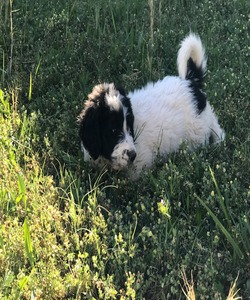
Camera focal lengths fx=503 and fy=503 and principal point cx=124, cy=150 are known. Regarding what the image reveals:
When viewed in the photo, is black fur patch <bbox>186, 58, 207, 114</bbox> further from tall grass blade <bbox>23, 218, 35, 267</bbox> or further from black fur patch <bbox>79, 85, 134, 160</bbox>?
tall grass blade <bbox>23, 218, 35, 267</bbox>

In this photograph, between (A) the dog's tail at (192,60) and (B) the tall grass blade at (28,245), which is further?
(A) the dog's tail at (192,60)

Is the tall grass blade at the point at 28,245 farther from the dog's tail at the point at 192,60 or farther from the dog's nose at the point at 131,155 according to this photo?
the dog's tail at the point at 192,60

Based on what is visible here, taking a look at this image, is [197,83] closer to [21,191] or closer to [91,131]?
[91,131]

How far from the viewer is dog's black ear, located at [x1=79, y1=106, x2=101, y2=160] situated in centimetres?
342

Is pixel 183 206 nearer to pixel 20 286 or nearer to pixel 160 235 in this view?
pixel 160 235

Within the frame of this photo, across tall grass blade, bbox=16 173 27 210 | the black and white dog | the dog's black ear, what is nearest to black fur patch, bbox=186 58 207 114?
the black and white dog

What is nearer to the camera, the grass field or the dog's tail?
the grass field

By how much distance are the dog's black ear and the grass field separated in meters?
0.16

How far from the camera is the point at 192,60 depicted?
13.6 ft

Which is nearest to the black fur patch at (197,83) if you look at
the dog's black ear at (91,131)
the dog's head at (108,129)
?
the dog's head at (108,129)

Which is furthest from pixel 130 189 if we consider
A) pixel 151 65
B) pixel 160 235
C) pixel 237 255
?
pixel 151 65

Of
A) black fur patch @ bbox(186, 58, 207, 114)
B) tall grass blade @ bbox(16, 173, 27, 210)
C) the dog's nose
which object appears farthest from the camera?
black fur patch @ bbox(186, 58, 207, 114)

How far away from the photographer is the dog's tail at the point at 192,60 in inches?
162

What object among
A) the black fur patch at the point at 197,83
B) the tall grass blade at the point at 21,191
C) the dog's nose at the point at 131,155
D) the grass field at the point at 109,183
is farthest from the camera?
the black fur patch at the point at 197,83
